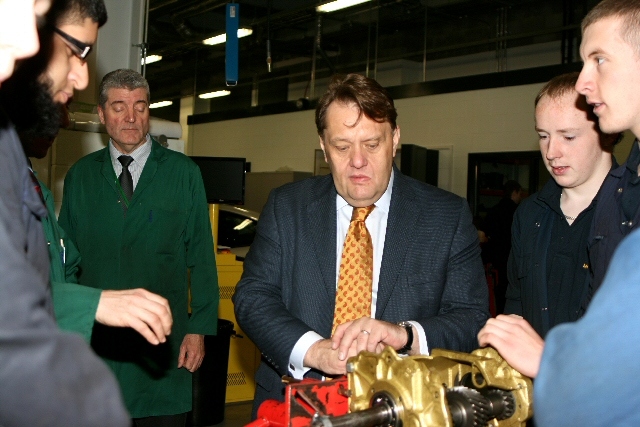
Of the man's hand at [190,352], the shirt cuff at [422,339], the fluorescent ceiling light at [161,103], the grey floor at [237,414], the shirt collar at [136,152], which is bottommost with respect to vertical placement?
the grey floor at [237,414]

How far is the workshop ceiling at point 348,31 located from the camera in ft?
33.6

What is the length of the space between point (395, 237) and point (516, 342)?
724mm

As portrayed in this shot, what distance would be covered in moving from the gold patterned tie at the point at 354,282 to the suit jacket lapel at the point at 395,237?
0.04m

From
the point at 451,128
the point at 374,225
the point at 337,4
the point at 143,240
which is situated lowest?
the point at 143,240

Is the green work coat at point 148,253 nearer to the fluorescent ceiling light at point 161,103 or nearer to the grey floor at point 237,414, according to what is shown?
the grey floor at point 237,414

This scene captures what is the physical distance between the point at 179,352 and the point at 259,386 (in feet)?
3.69

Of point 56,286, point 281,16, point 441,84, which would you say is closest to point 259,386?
point 56,286

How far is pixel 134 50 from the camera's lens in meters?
4.46

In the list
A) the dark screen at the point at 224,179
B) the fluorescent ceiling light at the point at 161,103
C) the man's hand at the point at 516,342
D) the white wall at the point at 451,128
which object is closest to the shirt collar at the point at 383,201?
the man's hand at the point at 516,342

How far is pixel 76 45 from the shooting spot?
1305 millimetres

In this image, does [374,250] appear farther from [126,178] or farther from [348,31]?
[348,31]

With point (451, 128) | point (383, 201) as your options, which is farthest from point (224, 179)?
point (451, 128)

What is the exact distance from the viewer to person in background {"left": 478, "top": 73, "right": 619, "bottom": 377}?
2219mm

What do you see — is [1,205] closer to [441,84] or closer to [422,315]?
[422,315]
